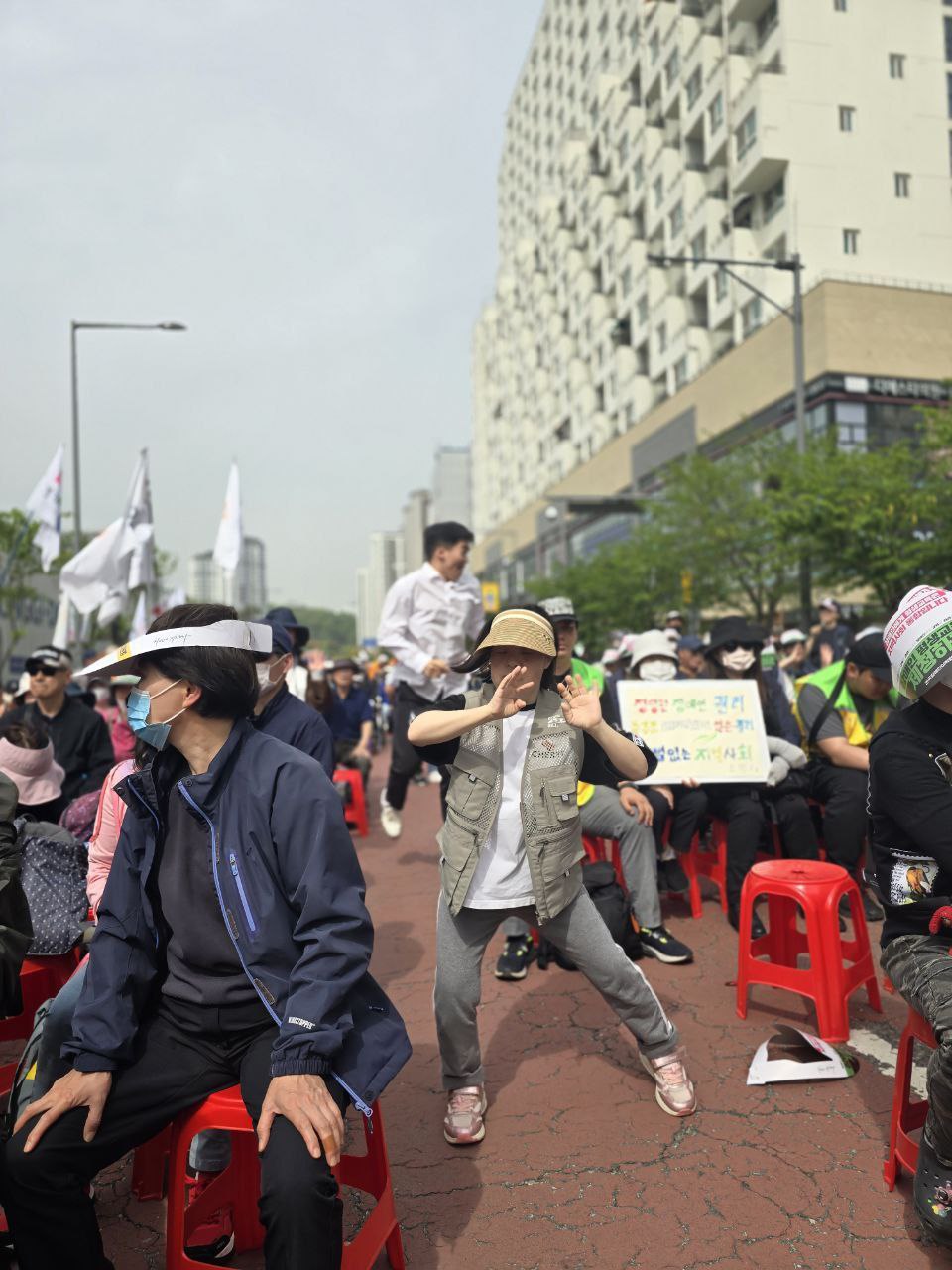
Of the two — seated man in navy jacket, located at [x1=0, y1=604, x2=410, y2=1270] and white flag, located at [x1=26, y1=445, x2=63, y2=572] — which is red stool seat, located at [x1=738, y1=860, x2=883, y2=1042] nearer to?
seated man in navy jacket, located at [x1=0, y1=604, x2=410, y2=1270]

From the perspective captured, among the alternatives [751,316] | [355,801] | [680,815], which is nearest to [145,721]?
[680,815]

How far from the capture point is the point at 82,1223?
6.93ft

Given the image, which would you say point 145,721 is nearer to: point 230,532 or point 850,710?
point 850,710

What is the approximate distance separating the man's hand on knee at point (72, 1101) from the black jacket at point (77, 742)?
140 inches

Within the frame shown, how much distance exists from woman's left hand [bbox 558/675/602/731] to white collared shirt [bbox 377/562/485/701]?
3.09m

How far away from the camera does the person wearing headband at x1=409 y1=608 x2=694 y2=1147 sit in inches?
121

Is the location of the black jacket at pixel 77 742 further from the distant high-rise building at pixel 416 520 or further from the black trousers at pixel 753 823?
the distant high-rise building at pixel 416 520

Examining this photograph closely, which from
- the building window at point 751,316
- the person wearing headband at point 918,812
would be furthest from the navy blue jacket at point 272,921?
the building window at point 751,316

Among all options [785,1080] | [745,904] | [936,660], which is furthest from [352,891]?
[745,904]

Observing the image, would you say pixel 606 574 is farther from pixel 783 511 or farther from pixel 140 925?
pixel 140 925

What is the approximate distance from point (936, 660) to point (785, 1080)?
5.87ft

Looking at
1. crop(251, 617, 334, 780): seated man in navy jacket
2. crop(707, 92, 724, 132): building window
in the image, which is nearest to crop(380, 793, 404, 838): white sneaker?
crop(251, 617, 334, 780): seated man in navy jacket

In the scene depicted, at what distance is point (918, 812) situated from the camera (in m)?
2.62

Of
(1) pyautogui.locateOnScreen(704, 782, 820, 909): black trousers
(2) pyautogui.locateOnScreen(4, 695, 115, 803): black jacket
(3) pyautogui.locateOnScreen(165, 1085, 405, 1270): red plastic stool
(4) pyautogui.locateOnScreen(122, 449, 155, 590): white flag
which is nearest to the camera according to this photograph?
(3) pyautogui.locateOnScreen(165, 1085, 405, 1270): red plastic stool
